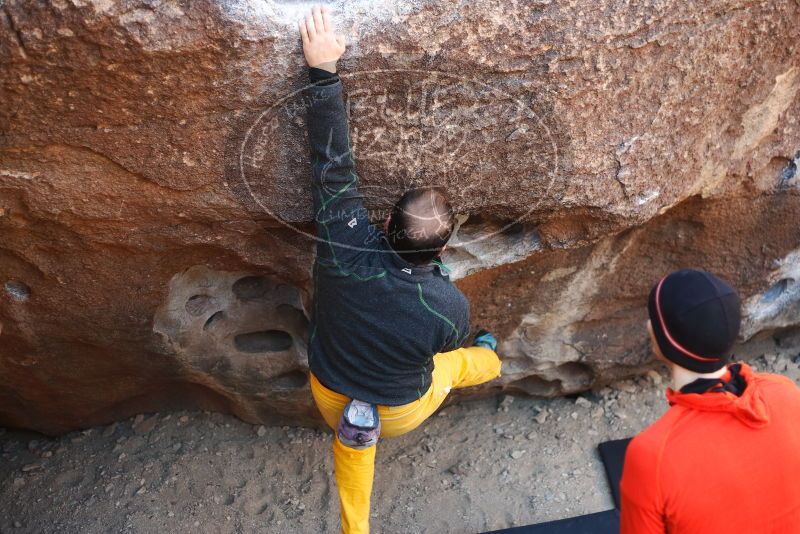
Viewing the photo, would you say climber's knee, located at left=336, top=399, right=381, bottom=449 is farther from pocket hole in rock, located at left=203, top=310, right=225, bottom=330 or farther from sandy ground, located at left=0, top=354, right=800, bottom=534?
sandy ground, located at left=0, top=354, right=800, bottom=534

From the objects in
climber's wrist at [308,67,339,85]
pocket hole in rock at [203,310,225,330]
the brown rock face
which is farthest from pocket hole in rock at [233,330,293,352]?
climber's wrist at [308,67,339,85]

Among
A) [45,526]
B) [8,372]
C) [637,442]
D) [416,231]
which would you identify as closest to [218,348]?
[8,372]

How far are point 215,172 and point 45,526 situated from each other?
1467 millimetres

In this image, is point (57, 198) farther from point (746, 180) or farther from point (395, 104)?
point (746, 180)

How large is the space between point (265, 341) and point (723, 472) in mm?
1519

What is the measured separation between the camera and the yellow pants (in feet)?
6.65

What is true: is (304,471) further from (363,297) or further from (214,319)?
(363,297)

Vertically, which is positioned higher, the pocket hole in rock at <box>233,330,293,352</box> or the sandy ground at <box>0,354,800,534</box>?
the pocket hole in rock at <box>233,330,293,352</box>

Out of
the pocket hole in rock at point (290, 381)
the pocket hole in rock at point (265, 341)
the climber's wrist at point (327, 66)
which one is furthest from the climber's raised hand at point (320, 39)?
the pocket hole in rock at point (290, 381)

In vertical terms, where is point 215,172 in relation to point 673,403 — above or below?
above

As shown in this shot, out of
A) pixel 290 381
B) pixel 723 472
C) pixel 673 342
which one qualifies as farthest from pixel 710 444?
pixel 290 381

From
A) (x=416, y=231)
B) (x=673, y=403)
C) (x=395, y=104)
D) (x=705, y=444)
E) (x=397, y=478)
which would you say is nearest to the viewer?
(x=705, y=444)

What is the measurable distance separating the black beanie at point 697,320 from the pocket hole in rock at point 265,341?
4.42ft

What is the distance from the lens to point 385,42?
5.72ft
